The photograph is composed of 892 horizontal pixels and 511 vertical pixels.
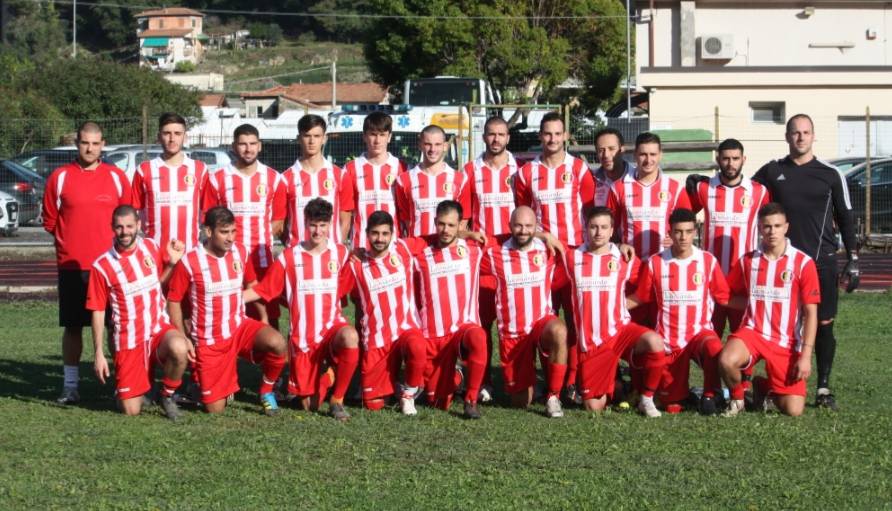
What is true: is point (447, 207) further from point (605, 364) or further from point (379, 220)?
point (605, 364)

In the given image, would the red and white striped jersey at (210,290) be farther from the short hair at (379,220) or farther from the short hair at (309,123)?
the short hair at (309,123)

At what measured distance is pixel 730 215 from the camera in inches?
338

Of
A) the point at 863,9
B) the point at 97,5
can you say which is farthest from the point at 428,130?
the point at 97,5

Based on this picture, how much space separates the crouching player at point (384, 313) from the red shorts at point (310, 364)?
24 centimetres

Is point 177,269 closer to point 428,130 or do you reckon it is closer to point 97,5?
point 428,130

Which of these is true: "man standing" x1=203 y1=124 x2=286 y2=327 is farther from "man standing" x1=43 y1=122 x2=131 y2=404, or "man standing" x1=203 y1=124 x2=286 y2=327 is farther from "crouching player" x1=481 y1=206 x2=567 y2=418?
"crouching player" x1=481 y1=206 x2=567 y2=418

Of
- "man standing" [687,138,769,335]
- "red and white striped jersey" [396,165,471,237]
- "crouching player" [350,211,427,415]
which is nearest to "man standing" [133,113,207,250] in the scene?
"crouching player" [350,211,427,415]

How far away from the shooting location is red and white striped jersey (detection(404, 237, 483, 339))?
8.34 meters

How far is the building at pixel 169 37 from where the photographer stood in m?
113

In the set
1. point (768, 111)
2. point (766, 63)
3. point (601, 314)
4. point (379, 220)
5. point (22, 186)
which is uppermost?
point (766, 63)

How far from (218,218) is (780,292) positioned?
3.71m

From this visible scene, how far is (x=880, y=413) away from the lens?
802 centimetres

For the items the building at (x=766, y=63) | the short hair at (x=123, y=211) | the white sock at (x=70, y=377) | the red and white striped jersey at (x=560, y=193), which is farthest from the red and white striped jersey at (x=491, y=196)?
the building at (x=766, y=63)

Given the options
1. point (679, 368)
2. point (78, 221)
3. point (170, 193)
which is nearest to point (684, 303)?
point (679, 368)
